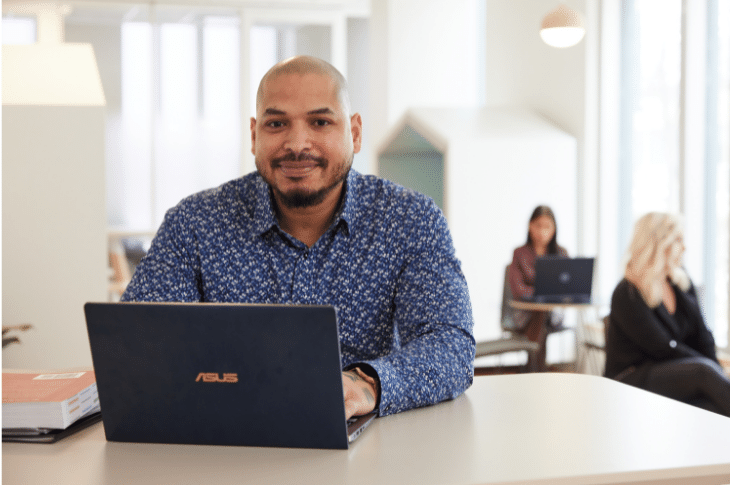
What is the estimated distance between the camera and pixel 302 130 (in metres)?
1.57

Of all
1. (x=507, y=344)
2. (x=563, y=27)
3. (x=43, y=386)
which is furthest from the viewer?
(x=563, y=27)

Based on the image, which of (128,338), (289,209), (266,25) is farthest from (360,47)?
(128,338)

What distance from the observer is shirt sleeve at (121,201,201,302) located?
4.97 ft

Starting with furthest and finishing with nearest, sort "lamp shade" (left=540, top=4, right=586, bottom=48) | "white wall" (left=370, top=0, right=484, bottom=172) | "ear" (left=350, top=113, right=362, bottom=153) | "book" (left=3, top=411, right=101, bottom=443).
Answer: "white wall" (left=370, top=0, right=484, bottom=172)
"lamp shade" (left=540, top=4, right=586, bottom=48)
"ear" (left=350, top=113, right=362, bottom=153)
"book" (left=3, top=411, right=101, bottom=443)

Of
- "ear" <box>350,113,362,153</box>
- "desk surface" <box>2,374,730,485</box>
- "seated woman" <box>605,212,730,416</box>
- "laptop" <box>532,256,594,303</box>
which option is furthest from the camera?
"laptop" <box>532,256,594,303</box>

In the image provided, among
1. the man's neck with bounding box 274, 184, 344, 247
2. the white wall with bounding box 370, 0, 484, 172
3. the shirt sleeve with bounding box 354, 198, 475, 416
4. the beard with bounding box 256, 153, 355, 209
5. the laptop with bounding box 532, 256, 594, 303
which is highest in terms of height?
the white wall with bounding box 370, 0, 484, 172

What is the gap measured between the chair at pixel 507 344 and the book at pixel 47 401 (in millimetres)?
2142

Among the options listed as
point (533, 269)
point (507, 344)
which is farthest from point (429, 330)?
point (533, 269)

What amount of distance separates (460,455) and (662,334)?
8.74 ft

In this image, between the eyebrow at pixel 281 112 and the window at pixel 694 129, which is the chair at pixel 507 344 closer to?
the window at pixel 694 129

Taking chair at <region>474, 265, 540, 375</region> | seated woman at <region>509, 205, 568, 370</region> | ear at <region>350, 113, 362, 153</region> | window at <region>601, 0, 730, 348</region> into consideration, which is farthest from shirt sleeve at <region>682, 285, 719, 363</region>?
ear at <region>350, 113, 362, 153</region>

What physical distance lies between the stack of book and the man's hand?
0.41 metres

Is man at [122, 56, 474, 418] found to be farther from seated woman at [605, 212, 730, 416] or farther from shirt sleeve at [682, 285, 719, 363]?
shirt sleeve at [682, 285, 719, 363]

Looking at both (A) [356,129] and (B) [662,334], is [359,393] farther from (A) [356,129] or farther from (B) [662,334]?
(B) [662,334]
